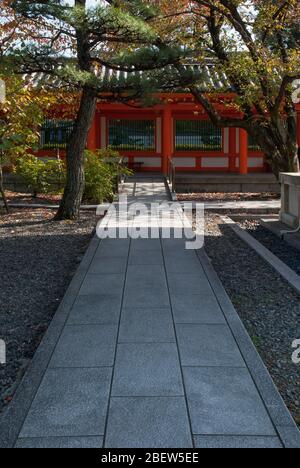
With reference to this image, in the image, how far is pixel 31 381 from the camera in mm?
3578

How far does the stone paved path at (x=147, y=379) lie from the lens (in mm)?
2922

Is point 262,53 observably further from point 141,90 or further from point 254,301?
point 254,301

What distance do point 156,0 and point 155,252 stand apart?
8.27 metres

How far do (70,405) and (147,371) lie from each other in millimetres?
651

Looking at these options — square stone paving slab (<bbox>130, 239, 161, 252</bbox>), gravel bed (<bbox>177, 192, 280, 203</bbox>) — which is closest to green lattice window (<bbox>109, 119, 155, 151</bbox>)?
gravel bed (<bbox>177, 192, 280, 203</bbox>)

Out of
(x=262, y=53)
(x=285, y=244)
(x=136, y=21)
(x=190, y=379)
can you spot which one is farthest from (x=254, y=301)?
(x=262, y=53)

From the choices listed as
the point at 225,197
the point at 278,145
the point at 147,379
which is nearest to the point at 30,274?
the point at 147,379

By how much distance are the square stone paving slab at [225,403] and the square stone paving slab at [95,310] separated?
132 cm

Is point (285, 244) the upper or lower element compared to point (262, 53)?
lower

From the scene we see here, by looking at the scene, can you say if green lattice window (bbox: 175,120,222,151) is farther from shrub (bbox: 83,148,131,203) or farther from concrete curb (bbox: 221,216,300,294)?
concrete curb (bbox: 221,216,300,294)

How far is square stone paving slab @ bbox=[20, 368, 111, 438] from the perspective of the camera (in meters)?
2.97

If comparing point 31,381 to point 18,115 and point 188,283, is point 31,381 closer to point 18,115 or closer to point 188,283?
point 188,283

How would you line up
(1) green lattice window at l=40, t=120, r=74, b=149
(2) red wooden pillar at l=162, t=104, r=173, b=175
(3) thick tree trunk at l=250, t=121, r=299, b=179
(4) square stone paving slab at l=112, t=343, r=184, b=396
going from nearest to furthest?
(4) square stone paving slab at l=112, t=343, r=184, b=396, (3) thick tree trunk at l=250, t=121, r=299, b=179, (2) red wooden pillar at l=162, t=104, r=173, b=175, (1) green lattice window at l=40, t=120, r=74, b=149

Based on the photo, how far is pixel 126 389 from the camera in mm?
3443
